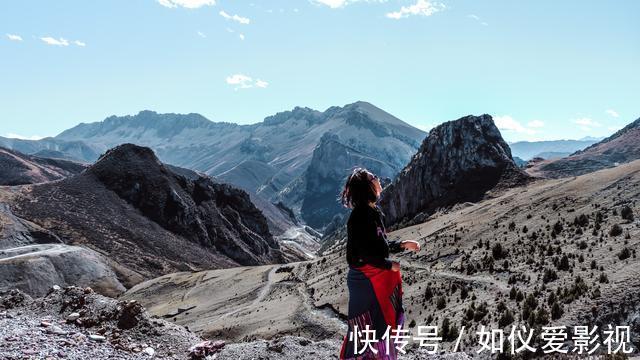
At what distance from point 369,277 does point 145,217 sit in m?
139

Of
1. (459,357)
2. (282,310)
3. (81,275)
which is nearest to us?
(459,357)

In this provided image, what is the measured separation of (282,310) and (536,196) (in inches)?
1278

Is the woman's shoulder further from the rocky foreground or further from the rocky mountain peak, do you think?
the rocky mountain peak

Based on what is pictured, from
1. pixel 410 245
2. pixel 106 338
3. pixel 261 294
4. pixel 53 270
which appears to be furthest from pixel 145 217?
pixel 410 245

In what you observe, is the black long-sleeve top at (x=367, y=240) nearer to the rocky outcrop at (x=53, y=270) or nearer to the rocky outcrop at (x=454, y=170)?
the rocky outcrop at (x=53, y=270)

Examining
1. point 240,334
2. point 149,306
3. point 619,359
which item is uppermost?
point 619,359

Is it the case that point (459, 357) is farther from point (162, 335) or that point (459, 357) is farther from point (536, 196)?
point (536, 196)

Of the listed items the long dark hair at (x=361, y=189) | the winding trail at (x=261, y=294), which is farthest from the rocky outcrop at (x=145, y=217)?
the long dark hair at (x=361, y=189)

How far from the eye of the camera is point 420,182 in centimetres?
10881

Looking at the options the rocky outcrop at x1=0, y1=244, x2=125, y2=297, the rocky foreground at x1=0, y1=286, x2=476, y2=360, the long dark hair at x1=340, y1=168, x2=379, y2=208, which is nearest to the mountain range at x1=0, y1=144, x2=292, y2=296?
the rocky outcrop at x1=0, y1=244, x2=125, y2=297

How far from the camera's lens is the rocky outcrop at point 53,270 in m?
79.5

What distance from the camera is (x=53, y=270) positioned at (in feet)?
285

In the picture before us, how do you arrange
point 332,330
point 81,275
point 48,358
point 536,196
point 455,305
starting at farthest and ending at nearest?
point 81,275, point 536,196, point 332,330, point 455,305, point 48,358

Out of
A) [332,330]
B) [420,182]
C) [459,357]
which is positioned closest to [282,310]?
[332,330]
